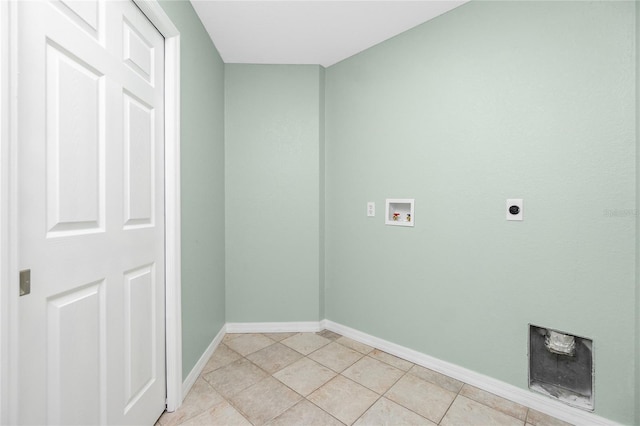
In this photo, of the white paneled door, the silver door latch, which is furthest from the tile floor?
the silver door latch

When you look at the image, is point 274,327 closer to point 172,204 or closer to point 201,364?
point 201,364

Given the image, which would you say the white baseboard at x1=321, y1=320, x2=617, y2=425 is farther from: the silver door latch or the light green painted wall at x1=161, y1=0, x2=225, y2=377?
the silver door latch

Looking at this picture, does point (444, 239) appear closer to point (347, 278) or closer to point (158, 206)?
point (347, 278)

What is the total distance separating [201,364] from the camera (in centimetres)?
199

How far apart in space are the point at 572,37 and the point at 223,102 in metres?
2.43

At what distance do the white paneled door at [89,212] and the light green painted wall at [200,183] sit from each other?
232mm

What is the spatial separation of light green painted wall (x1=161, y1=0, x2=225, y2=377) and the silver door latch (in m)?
0.87

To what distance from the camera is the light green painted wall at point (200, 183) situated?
173 cm

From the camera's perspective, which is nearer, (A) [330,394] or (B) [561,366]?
(B) [561,366]

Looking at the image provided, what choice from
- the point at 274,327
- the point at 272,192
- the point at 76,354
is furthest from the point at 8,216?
the point at 274,327

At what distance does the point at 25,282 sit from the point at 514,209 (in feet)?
7.23

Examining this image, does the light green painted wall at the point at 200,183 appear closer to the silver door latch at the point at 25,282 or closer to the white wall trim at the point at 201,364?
the white wall trim at the point at 201,364

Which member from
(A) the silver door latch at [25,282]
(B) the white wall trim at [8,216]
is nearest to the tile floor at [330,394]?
(B) the white wall trim at [8,216]

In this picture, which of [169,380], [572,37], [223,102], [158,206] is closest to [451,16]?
[572,37]
